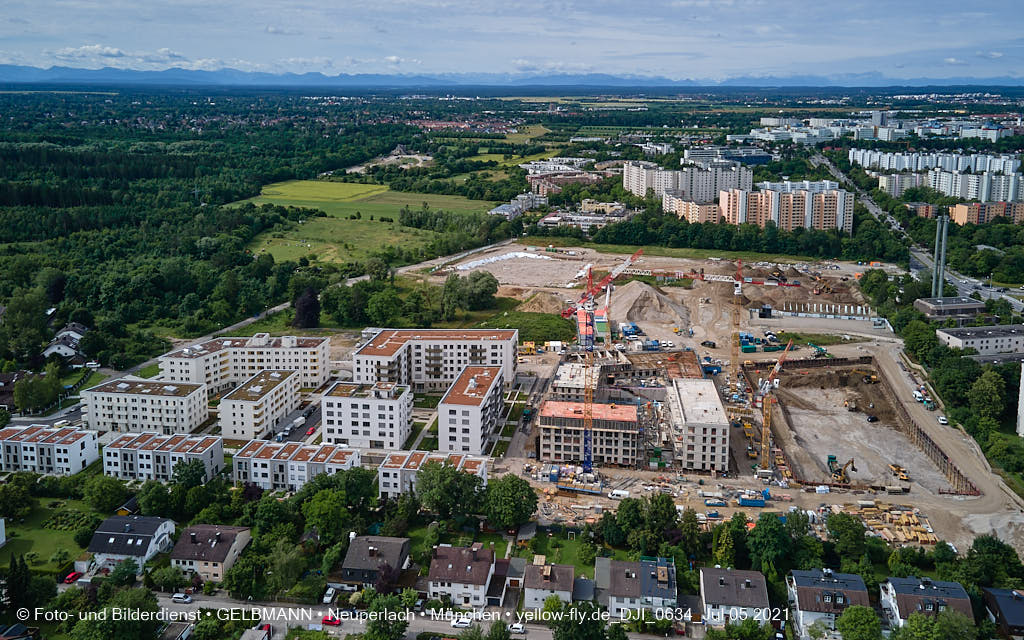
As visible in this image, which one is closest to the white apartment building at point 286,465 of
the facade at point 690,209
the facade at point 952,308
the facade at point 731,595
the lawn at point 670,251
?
the facade at point 731,595

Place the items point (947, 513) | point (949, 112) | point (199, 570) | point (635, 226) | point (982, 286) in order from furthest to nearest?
point (949, 112) < point (635, 226) < point (982, 286) < point (947, 513) < point (199, 570)

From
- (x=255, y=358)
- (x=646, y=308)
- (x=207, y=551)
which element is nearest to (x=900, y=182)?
(x=646, y=308)

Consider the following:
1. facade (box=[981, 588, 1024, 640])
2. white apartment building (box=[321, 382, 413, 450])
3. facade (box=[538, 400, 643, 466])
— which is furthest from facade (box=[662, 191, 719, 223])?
facade (box=[981, 588, 1024, 640])

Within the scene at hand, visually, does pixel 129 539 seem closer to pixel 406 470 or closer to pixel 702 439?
pixel 406 470

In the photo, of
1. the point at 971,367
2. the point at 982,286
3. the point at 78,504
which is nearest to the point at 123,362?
the point at 78,504

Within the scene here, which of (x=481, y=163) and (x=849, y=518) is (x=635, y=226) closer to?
(x=481, y=163)
